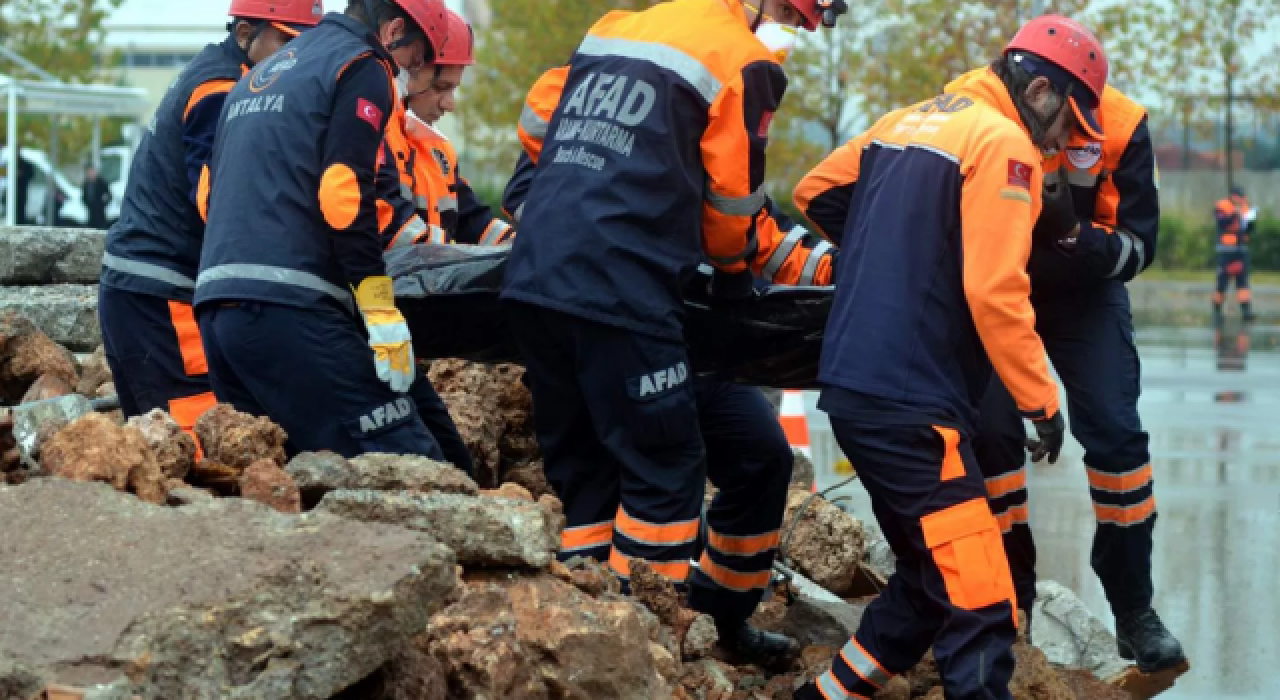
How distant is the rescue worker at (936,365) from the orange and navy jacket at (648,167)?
0.36 metres

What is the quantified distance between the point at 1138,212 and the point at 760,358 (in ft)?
5.07

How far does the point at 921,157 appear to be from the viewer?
413 cm

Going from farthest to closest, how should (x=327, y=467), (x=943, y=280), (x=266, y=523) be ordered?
(x=943, y=280)
(x=327, y=467)
(x=266, y=523)

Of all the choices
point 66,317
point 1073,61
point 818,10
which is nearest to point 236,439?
point 818,10

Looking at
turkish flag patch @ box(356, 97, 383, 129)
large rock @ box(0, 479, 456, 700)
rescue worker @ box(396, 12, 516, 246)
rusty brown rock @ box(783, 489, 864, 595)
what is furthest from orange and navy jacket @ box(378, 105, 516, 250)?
large rock @ box(0, 479, 456, 700)

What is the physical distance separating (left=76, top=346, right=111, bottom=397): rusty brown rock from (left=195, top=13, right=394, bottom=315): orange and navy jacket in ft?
6.63

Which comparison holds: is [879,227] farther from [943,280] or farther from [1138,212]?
[1138,212]

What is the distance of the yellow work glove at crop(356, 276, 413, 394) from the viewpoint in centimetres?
437

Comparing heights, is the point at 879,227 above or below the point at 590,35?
below

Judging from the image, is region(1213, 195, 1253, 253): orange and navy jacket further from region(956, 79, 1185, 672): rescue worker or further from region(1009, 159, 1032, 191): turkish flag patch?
region(1009, 159, 1032, 191): turkish flag patch

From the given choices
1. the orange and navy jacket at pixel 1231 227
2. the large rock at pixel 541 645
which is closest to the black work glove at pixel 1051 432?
the large rock at pixel 541 645

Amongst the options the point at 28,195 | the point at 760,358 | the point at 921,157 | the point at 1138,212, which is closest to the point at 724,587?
the point at 760,358

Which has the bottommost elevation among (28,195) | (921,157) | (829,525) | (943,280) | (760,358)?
(28,195)

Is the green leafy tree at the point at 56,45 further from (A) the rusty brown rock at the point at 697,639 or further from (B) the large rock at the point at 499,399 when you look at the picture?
(A) the rusty brown rock at the point at 697,639
